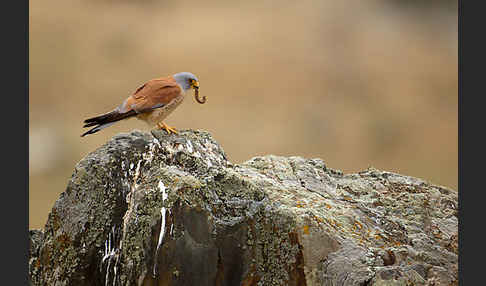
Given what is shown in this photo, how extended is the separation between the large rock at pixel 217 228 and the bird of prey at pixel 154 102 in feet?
0.77

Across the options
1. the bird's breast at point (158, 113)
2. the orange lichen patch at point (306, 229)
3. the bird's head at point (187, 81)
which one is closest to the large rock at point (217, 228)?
the orange lichen patch at point (306, 229)

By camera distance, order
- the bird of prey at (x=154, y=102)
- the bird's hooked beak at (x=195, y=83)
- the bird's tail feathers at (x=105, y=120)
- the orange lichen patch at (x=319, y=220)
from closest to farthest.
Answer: the orange lichen patch at (x=319, y=220) < the bird's tail feathers at (x=105, y=120) < the bird of prey at (x=154, y=102) < the bird's hooked beak at (x=195, y=83)

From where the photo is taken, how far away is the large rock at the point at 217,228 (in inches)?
221

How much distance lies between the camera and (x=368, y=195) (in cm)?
709

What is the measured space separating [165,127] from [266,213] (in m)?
1.94

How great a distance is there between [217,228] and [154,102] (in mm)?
1952

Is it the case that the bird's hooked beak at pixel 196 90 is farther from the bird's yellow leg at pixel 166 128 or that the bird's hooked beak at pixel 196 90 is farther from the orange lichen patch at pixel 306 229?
the orange lichen patch at pixel 306 229

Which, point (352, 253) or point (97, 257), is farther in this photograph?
point (97, 257)

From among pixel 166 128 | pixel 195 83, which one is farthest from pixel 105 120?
pixel 195 83

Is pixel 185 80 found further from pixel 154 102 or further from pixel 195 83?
pixel 154 102

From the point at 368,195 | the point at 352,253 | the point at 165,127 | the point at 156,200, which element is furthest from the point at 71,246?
the point at 368,195

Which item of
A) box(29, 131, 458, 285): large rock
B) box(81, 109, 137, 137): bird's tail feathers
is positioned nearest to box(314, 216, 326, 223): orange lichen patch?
box(29, 131, 458, 285): large rock

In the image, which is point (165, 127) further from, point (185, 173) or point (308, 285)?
point (308, 285)

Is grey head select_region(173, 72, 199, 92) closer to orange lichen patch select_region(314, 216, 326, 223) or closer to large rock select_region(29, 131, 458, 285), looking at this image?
large rock select_region(29, 131, 458, 285)
